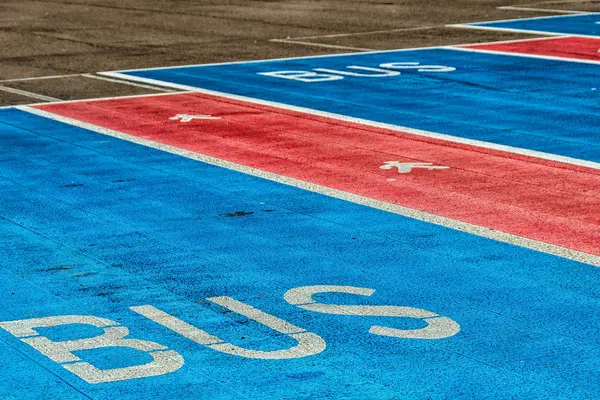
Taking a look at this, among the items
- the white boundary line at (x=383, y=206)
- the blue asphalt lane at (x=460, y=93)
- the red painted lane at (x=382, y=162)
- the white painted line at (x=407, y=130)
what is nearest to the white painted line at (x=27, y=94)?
the red painted lane at (x=382, y=162)

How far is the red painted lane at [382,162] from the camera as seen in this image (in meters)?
10.1

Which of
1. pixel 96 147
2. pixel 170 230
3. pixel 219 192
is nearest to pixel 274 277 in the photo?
pixel 170 230

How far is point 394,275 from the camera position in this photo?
846cm

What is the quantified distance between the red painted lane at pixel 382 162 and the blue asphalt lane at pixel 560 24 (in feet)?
33.7

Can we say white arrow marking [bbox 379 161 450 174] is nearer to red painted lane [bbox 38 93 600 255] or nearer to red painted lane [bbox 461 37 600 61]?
red painted lane [bbox 38 93 600 255]

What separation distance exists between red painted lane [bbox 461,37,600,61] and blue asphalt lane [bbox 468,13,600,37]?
1.15 m

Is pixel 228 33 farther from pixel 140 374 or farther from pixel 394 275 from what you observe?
pixel 140 374

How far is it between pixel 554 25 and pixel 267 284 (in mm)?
18655

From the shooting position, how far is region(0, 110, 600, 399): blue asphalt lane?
6523mm

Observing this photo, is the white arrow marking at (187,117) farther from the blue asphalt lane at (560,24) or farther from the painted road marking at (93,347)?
the blue asphalt lane at (560,24)

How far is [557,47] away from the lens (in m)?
21.6

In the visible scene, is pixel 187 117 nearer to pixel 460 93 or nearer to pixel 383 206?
pixel 460 93

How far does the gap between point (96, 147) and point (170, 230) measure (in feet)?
13.1

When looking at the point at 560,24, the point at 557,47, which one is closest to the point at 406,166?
the point at 557,47
